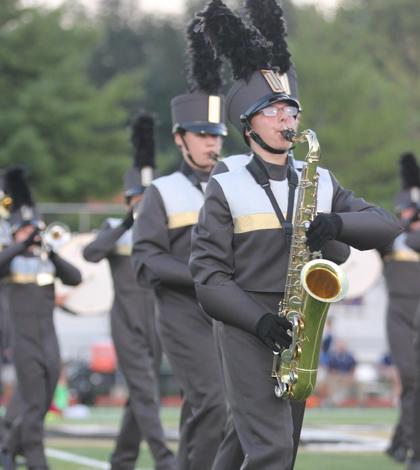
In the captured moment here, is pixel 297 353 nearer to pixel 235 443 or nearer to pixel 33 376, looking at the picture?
pixel 235 443

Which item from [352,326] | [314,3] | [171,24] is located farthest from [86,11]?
[352,326]

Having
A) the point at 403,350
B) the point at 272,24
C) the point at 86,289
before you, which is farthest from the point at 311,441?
the point at 272,24

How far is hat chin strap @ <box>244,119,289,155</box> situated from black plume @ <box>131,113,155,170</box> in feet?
14.2

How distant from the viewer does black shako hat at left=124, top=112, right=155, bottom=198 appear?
11.1 m

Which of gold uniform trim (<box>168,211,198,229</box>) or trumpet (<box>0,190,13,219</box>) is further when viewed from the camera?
trumpet (<box>0,190,13,219</box>)

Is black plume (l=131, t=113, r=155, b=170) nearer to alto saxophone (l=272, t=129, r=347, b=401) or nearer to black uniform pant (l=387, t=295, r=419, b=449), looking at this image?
black uniform pant (l=387, t=295, r=419, b=449)

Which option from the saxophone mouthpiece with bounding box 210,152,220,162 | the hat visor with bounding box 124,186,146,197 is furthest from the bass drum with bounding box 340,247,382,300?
the saxophone mouthpiece with bounding box 210,152,220,162

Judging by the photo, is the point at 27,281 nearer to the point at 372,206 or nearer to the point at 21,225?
the point at 21,225

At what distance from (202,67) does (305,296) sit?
9.76 ft

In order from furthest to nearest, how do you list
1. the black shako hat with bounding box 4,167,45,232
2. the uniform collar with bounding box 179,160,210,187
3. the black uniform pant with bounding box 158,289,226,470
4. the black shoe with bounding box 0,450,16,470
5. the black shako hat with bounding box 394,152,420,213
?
the black shako hat with bounding box 394,152,420,213 → the black shako hat with bounding box 4,167,45,232 → the black shoe with bounding box 0,450,16,470 → the uniform collar with bounding box 179,160,210,187 → the black uniform pant with bounding box 158,289,226,470

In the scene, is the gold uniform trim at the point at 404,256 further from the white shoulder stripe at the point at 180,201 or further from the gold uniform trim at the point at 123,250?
the white shoulder stripe at the point at 180,201

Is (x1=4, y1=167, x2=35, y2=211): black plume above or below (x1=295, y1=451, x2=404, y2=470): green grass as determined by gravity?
above

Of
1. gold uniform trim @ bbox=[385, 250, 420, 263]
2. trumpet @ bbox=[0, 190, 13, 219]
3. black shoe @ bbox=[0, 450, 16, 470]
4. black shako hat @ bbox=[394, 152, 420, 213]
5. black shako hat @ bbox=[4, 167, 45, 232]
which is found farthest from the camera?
gold uniform trim @ bbox=[385, 250, 420, 263]

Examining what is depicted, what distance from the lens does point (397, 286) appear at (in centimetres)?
1347
